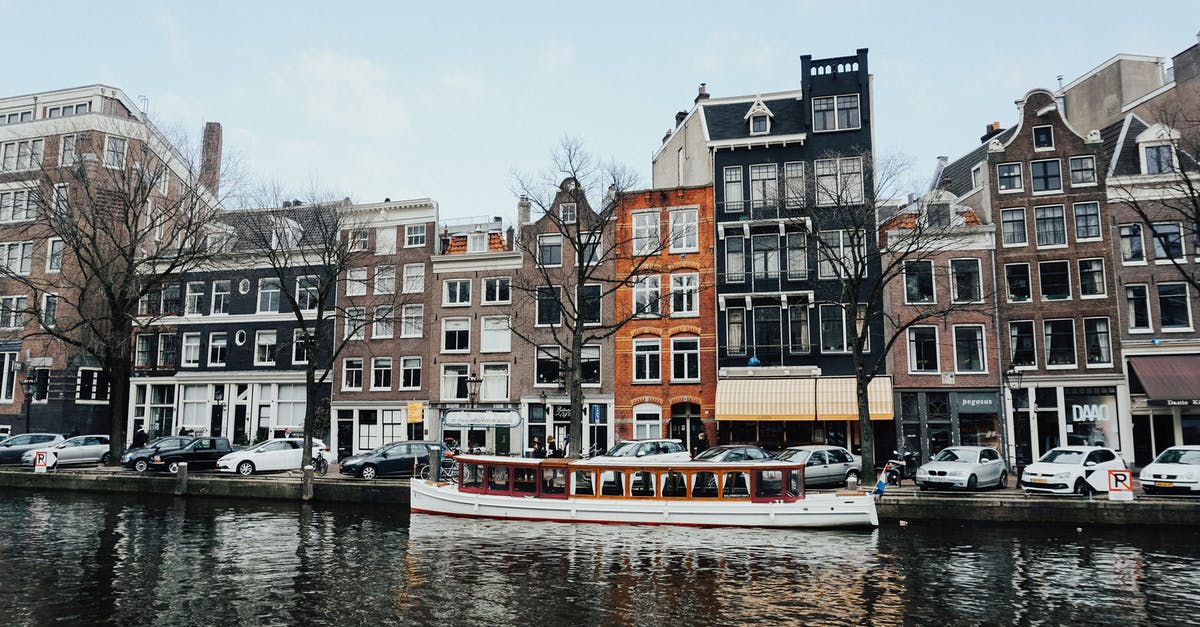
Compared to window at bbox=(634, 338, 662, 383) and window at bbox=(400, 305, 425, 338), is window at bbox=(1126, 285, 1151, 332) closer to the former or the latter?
window at bbox=(634, 338, 662, 383)

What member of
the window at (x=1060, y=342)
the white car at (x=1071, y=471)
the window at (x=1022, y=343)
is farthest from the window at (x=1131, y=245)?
the white car at (x=1071, y=471)

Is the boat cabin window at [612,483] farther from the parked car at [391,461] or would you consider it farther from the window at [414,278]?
the window at [414,278]

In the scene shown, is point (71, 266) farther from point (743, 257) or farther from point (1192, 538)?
point (1192, 538)

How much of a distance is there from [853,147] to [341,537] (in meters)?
32.6

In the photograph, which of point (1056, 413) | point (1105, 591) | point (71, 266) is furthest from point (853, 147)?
point (71, 266)

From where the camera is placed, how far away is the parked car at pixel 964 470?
2981 cm

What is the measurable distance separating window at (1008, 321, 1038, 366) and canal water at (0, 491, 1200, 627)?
15.3 m

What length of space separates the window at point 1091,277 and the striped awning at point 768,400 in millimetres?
14298

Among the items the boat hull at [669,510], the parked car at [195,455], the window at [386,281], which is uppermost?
the window at [386,281]

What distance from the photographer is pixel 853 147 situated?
1684 inches

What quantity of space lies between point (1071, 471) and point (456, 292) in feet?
108

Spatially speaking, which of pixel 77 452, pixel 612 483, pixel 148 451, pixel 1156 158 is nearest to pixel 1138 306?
pixel 1156 158

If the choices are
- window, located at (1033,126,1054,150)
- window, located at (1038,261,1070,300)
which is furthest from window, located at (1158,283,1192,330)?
window, located at (1033,126,1054,150)

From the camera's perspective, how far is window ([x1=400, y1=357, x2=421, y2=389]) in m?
47.3
